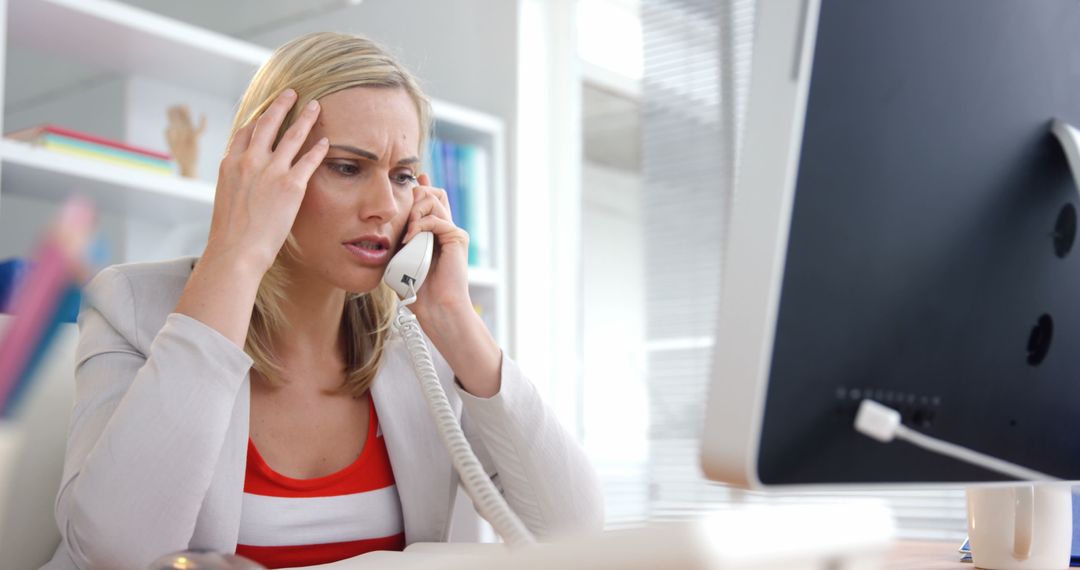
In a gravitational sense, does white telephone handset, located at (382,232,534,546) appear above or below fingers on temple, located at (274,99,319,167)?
below

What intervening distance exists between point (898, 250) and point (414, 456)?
911 millimetres

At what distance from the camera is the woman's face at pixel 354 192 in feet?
4.59

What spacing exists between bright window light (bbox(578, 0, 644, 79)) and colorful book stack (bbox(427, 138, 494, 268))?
0.63 m

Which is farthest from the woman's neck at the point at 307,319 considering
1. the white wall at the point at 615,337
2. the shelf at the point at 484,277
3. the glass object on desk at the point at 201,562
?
the white wall at the point at 615,337

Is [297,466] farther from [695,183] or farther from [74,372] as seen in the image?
[695,183]

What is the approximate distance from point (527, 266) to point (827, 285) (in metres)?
2.64

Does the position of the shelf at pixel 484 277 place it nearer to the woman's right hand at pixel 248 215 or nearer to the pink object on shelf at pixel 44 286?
the woman's right hand at pixel 248 215

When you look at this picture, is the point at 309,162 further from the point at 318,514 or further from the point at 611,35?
the point at 611,35

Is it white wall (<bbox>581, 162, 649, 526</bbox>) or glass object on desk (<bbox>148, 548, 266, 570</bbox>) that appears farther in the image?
white wall (<bbox>581, 162, 649, 526</bbox>)

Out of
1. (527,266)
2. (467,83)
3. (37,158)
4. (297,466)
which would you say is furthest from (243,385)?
(467,83)

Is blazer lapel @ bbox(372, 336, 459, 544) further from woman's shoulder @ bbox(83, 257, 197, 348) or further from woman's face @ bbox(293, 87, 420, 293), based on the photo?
woman's shoulder @ bbox(83, 257, 197, 348)

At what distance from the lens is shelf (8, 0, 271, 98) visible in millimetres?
2322

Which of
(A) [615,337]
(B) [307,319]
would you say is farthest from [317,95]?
Answer: (A) [615,337]

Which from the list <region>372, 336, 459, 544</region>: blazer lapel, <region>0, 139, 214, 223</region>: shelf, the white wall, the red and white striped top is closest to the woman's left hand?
<region>372, 336, 459, 544</region>: blazer lapel
